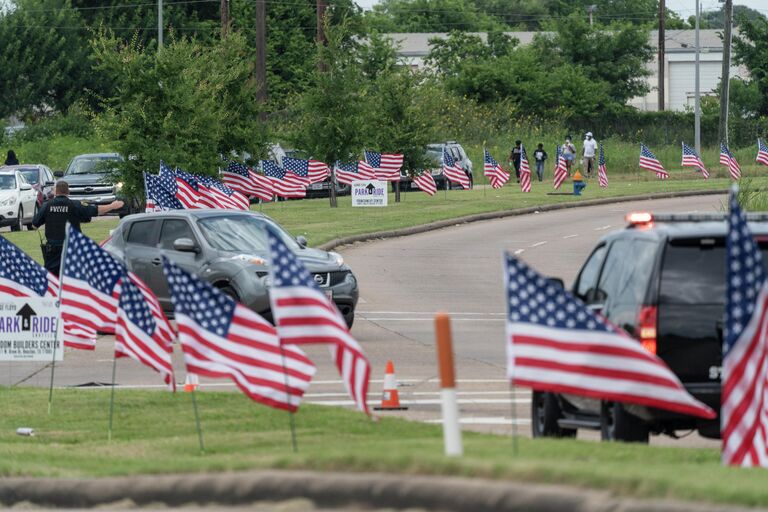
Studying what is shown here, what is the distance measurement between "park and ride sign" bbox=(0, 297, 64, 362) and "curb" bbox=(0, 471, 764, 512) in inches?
199

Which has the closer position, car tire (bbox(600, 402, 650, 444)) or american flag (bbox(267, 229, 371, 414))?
american flag (bbox(267, 229, 371, 414))

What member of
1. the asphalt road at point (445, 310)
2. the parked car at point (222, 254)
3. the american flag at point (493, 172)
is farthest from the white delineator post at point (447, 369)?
the american flag at point (493, 172)

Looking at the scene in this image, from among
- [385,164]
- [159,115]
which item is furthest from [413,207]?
[159,115]

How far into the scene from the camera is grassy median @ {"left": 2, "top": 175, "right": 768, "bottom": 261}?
39688 millimetres

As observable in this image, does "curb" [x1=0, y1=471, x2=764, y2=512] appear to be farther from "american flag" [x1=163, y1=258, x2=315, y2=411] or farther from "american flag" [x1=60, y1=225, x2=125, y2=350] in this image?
"american flag" [x1=60, y1=225, x2=125, y2=350]

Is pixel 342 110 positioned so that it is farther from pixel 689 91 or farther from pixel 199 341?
pixel 689 91

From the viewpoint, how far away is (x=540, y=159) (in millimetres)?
61344

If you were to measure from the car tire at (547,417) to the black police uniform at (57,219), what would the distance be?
1153 cm

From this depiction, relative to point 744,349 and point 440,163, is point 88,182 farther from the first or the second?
point 744,349

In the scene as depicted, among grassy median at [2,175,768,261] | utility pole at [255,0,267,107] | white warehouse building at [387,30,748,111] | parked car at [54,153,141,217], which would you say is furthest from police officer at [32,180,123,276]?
white warehouse building at [387,30,748,111]

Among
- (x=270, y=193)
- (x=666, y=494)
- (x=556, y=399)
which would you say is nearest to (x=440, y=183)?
(x=270, y=193)

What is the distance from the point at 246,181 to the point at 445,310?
60.8 feet

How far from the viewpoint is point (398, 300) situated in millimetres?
26578

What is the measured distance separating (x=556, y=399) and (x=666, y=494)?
14.1 feet
